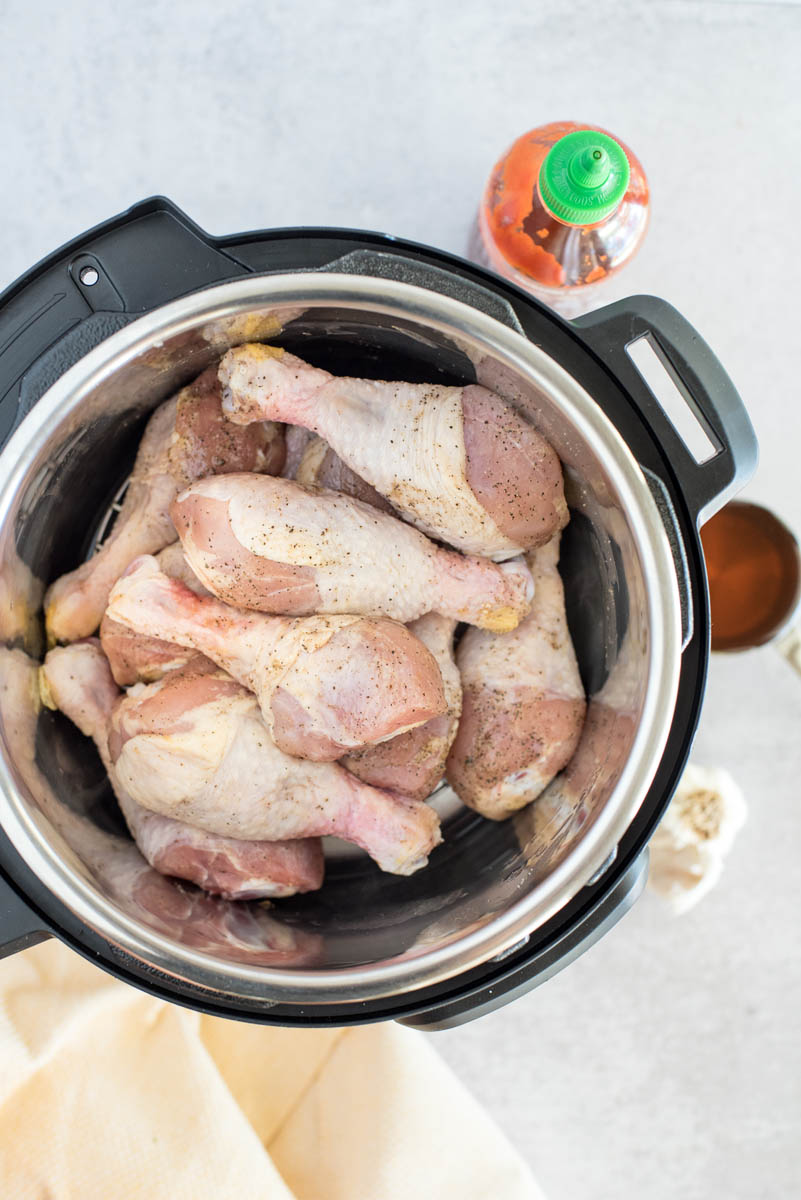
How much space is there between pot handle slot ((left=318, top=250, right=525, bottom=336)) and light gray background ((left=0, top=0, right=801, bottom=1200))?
410 millimetres

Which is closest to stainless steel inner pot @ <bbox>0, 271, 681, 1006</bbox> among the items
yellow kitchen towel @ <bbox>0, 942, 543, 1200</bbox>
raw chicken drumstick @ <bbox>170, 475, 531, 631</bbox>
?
raw chicken drumstick @ <bbox>170, 475, 531, 631</bbox>

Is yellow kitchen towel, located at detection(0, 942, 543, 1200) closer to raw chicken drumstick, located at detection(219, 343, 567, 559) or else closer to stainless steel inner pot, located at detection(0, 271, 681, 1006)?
stainless steel inner pot, located at detection(0, 271, 681, 1006)

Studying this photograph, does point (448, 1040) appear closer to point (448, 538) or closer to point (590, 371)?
point (448, 538)

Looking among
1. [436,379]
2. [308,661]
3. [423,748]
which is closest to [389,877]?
[423,748]

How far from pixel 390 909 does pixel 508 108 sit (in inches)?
40.4

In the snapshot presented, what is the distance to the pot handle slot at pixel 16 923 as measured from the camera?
0.81 meters

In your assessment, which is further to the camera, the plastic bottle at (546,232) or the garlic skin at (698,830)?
the garlic skin at (698,830)

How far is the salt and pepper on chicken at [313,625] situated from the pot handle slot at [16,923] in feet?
0.47

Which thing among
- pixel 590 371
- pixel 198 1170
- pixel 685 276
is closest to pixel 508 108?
pixel 685 276

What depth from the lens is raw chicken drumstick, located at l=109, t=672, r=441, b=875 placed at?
88 centimetres

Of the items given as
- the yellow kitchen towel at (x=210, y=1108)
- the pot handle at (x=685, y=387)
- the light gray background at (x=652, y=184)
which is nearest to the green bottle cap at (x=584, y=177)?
the pot handle at (x=685, y=387)

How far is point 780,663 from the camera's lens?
129 centimetres

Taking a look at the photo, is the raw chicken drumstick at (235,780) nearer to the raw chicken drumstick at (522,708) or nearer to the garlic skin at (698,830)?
the raw chicken drumstick at (522,708)

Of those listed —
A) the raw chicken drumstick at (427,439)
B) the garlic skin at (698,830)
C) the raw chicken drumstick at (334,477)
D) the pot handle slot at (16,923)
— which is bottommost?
the garlic skin at (698,830)
